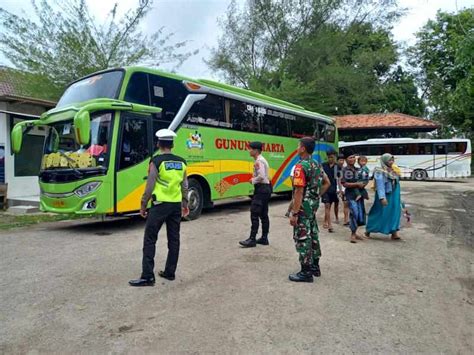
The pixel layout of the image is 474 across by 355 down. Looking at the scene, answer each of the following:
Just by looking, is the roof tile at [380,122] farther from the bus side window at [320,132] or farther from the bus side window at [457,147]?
the bus side window at [320,132]

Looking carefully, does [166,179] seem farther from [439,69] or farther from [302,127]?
[439,69]

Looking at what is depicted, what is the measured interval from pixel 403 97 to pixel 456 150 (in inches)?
501

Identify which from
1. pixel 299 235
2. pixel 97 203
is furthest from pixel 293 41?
pixel 299 235

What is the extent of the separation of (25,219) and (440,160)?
2609cm

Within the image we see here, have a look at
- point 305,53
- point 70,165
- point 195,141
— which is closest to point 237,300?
point 70,165

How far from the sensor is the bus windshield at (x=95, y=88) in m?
8.23

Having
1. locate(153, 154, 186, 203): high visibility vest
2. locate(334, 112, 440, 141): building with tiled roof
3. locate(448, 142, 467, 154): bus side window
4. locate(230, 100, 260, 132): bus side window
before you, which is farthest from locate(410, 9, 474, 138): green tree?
locate(153, 154, 186, 203): high visibility vest

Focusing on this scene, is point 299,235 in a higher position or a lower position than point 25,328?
higher

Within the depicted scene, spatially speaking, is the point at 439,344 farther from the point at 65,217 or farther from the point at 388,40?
the point at 388,40

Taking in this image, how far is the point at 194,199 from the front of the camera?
9.73 meters

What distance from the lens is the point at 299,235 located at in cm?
485

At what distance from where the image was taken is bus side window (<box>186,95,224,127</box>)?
9672 millimetres

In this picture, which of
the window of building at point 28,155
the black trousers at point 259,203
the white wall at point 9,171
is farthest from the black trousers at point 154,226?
the window of building at point 28,155

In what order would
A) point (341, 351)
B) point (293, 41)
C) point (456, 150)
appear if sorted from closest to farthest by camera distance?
point (341, 351) < point (456, 150) < point (293, 41)
